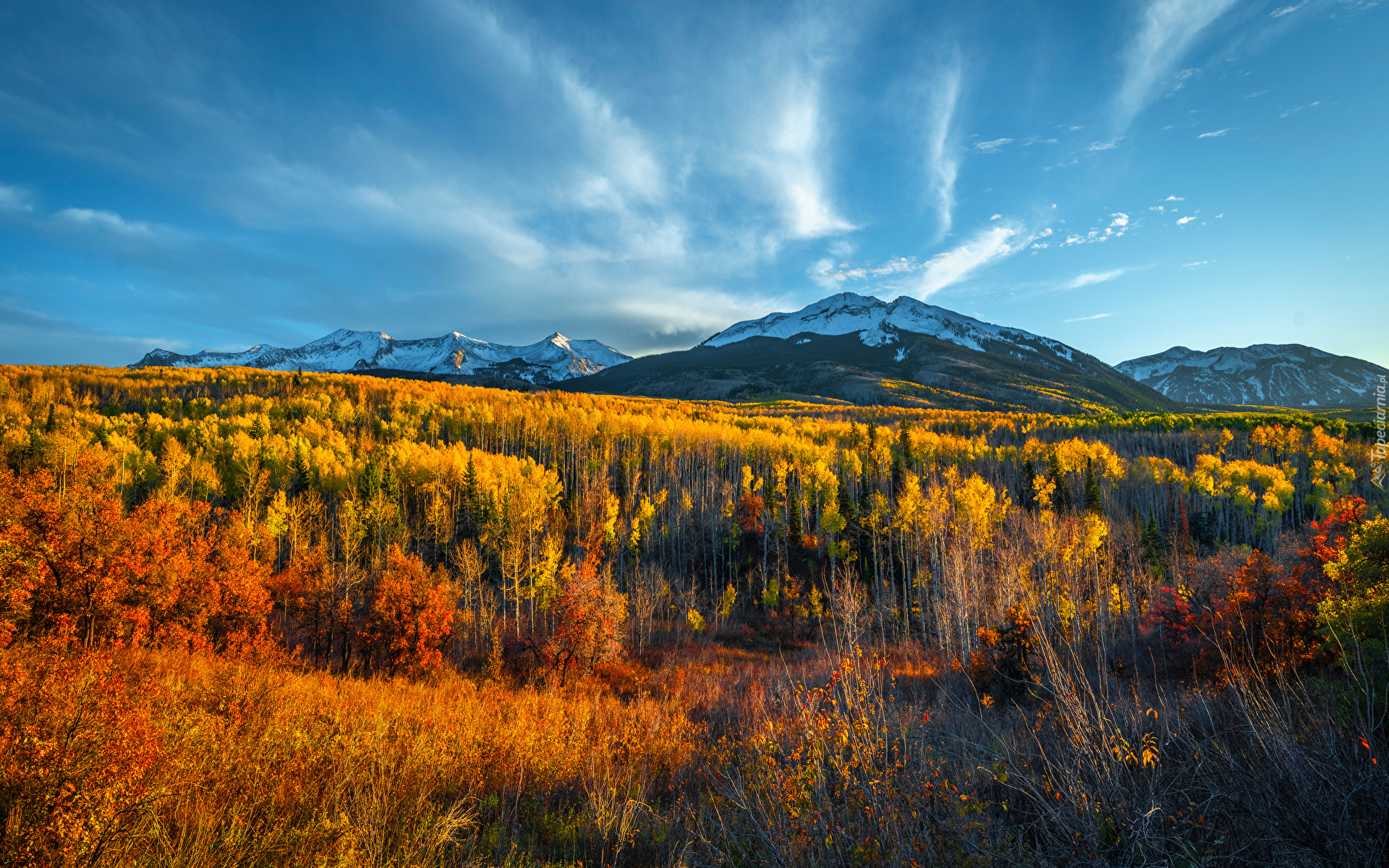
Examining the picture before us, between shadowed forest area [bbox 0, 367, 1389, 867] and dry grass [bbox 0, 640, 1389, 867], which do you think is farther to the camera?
shadowed forest area [bbox 0, 367, 1389, 867]

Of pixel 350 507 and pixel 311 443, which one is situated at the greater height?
pixel 311 443

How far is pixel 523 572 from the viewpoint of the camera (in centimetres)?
4966

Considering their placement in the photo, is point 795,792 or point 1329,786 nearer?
point 1329,786

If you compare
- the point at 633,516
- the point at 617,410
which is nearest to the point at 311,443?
the point at 633,516

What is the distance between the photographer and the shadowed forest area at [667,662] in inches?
196

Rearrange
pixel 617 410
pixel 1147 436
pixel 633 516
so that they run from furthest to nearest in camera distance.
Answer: pixel 617 410 → pixel 1147 436 → pixel 633 516

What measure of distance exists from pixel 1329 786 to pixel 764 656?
120 feet

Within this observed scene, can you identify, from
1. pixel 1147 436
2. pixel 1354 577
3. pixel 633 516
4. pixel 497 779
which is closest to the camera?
pixel 497 779

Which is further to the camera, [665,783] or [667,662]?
[667,662]

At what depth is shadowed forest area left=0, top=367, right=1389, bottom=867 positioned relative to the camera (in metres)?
4.97

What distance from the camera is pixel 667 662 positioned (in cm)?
3120

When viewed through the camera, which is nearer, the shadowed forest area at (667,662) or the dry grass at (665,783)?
the dry grass at (665,783)

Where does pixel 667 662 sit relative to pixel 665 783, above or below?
below

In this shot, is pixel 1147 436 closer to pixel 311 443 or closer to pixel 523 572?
pixel 523 572
